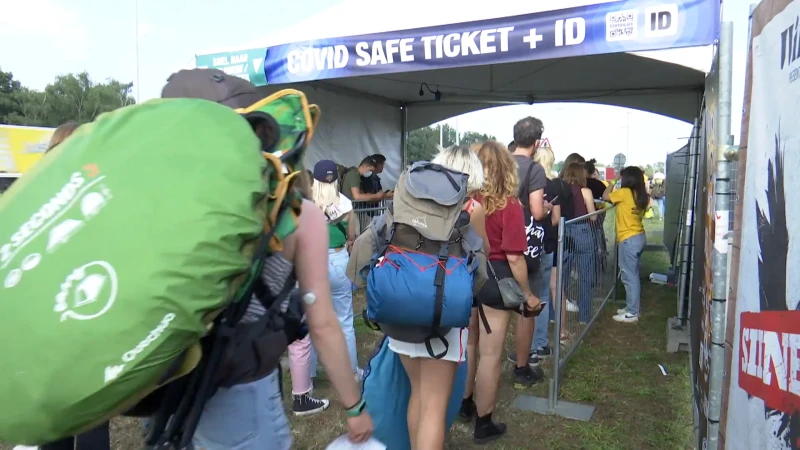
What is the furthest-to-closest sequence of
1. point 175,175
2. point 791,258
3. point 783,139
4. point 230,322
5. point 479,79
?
point 479,79, point 783,139, point 791,258, point 230,322, point 175,175

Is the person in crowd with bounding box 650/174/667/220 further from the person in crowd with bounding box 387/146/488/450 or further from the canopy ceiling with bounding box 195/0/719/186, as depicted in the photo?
the person in crowd with bounding box 387/146/488/450

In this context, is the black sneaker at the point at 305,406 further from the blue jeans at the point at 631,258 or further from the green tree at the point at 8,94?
the green tree at the point at 8,94

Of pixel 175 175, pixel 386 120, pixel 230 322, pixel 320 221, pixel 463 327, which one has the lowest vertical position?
pixel 463 327

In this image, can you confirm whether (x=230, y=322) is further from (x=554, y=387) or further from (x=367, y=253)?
(x=554, y=387)

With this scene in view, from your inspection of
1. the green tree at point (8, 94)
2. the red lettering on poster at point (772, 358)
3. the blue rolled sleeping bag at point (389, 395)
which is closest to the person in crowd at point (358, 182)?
the blue rolled sleeping bag at point (389, 395)

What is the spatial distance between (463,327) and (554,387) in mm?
1791

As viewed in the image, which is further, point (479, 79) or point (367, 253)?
point (479, 79)

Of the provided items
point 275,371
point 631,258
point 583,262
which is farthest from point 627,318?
point 275,371

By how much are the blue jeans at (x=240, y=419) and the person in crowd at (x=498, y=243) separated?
1.83 metres

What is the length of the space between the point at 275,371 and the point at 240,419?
155 millimetres

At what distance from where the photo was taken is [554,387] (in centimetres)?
393

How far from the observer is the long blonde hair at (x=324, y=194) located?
3.95 m

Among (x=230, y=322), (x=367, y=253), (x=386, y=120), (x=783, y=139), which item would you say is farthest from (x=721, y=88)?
(x=386, y=120)

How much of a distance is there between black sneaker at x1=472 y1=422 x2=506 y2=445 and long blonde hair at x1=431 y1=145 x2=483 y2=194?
1.49 m
